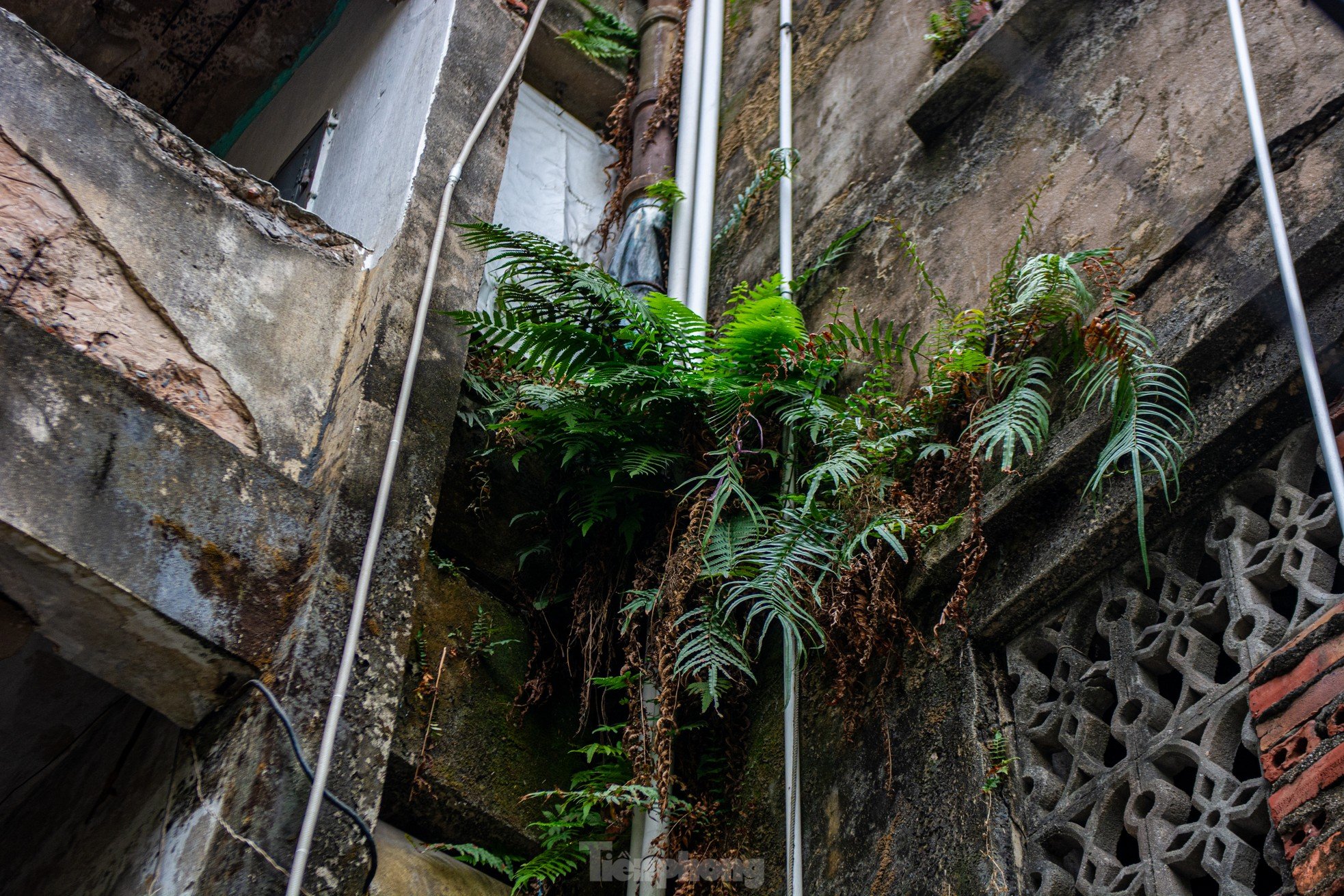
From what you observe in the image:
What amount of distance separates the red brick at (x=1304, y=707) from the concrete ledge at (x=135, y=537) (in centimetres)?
233

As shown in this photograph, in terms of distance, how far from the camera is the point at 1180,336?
9.91 feet

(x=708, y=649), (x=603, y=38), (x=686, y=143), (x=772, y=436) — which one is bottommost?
(x=708, y=649)

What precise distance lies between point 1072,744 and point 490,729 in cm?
173

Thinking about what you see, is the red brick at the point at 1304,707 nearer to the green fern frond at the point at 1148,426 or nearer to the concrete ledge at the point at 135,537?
the green fern frond at the point at 1148,426

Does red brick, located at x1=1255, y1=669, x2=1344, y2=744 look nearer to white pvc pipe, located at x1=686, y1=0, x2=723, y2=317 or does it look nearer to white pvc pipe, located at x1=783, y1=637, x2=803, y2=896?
white pvc pipe, located at x1=783, y1=637, x2=803, y2=896

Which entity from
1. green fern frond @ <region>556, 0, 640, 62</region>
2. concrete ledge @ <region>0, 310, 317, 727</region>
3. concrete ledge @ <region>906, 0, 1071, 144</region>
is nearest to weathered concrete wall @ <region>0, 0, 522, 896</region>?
concrete ledge @ <region>0, 310, 317, 727</region>

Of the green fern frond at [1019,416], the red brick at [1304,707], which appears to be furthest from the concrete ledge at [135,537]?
the red brick at [1304,707]

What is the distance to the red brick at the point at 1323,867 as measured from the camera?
2.20 meters

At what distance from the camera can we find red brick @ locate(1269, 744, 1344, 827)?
228cm

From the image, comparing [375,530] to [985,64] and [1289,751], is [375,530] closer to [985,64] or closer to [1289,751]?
[1289,751]

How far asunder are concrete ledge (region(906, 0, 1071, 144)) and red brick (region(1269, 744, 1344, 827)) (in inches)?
107

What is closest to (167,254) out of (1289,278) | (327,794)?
(327,794)

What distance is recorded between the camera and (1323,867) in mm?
2223

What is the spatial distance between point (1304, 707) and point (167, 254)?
313 cm
